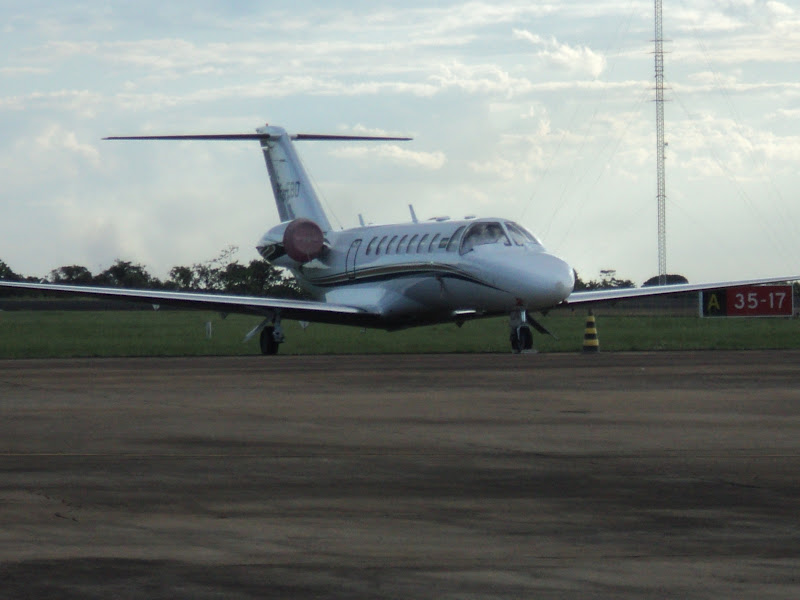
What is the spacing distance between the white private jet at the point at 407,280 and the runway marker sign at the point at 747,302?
14.7ft

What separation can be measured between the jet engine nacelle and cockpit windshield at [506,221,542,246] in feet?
22.3

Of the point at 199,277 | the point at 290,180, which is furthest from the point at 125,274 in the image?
the point at 290,180

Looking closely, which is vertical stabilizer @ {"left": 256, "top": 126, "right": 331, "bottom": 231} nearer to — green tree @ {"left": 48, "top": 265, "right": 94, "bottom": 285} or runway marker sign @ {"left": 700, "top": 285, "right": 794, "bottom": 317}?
runway marker sign @ {"left": 700, "top": 285, "right": 794, "bottom": 317}

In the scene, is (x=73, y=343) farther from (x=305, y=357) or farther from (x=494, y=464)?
(x=494, y=464)

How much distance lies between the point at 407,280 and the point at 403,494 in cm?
2483

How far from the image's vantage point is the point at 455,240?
32031mm

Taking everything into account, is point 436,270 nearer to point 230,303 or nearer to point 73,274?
point 230,303

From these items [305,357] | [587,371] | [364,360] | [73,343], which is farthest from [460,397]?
[73,343]

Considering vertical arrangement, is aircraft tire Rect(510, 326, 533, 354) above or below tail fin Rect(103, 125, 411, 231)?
below

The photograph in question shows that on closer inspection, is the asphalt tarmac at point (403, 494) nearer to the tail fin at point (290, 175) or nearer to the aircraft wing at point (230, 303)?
the aircraft wing at point (230, 303)

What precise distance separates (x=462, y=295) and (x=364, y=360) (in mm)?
5679

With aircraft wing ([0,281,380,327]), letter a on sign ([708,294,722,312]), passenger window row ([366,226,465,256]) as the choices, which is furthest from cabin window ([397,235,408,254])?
letter a on sign ([708,294,722,312])

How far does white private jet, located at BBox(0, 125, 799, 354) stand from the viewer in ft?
98.9

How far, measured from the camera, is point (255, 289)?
92.4m
